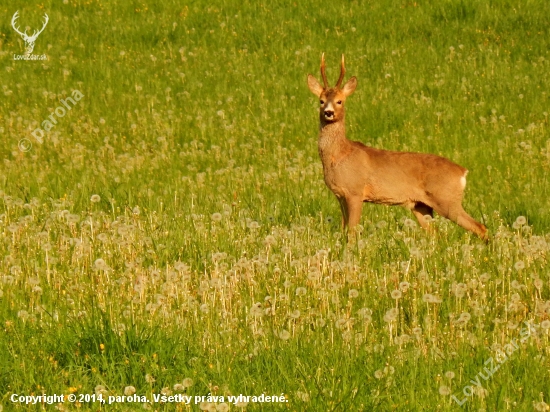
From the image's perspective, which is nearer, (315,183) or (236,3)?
(315,183)

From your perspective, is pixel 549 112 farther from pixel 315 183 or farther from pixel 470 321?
pixel 470 321

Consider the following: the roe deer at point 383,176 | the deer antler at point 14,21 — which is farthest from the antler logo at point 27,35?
the roe deer at point 383,176

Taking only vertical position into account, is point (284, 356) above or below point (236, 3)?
below

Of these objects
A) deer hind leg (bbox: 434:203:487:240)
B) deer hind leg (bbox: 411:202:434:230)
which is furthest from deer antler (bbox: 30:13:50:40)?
deer hind leg (bbox: 434:203:487:240)

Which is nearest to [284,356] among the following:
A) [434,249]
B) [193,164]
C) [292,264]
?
[292,264]

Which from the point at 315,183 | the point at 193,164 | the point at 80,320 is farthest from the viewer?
the point at 193,164

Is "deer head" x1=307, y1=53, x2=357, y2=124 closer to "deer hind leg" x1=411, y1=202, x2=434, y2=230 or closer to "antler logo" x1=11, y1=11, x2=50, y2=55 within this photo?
"deer hind leg" x1=411, y1=202, x2=434, y2=230

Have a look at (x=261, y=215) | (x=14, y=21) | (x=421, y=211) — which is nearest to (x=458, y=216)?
(x=421, y=211)


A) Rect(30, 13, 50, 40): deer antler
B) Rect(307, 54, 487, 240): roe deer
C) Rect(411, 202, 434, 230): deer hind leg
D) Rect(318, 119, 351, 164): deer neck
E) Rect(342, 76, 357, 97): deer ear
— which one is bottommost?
Rect(411, 202, 434, 230): deer hind leg

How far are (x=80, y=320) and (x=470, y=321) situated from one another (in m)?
2.47

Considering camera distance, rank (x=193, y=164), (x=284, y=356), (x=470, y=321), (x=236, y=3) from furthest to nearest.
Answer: (x=236, y=3) → (x=193, y=164) → (x=470, y=321) → (x=284, y=356)

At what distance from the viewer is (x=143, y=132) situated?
16.0 m

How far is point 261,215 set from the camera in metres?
10.7

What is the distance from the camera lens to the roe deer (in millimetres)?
10086
